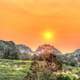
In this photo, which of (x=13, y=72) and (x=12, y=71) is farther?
(x=12, y=71)

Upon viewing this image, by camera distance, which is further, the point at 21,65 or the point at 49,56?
the point at 21,65

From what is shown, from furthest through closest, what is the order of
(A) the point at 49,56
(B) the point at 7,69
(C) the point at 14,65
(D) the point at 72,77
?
(C) the point at 14,65 → (B) the point at 7,69 → (A) the point at 49,56 → (D) the point at 72,77

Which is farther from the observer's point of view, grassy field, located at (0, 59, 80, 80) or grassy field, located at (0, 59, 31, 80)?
grassy field, located at (0, 59, 31, 80)

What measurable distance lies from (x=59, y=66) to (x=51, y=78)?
18106mm

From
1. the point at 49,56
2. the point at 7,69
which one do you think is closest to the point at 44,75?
the point at 49,56

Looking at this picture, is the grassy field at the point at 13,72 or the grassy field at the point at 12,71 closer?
the grassy field at the point at 13,72

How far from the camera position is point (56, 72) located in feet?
369

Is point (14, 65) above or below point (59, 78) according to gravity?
above

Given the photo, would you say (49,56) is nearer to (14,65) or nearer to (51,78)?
(51,78)

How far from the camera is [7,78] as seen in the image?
12481 centimetres

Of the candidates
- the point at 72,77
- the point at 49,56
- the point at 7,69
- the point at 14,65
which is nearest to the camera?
the point at 72,77

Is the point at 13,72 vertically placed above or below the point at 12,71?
below

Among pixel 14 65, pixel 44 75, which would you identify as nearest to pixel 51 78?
pixel 44 75

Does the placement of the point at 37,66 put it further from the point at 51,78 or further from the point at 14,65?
the point at 14,65
